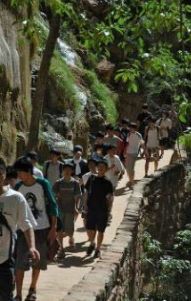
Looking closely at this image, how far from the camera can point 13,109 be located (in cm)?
1555

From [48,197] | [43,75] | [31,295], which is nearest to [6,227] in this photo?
[48,197]

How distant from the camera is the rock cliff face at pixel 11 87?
14.7 m

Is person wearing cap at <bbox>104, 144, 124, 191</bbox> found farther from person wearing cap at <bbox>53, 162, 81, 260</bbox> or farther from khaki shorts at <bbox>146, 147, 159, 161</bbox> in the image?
khaki shorts at <bbox>146, 147, 159, 161</bbox>

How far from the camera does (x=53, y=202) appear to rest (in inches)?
309

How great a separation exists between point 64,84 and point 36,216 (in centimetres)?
1197

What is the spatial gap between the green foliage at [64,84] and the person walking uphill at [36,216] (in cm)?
1170

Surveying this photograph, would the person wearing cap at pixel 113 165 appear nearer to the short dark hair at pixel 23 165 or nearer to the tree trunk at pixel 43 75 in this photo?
the tree trunk at pixel 43 75

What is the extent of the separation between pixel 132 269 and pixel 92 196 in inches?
71.1

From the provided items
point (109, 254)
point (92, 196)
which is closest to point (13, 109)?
point (92, 196)

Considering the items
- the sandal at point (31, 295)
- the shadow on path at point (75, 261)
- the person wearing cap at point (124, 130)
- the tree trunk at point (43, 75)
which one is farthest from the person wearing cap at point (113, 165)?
the sandal at point (31, 295)

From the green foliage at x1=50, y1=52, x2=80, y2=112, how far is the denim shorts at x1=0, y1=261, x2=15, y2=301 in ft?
45.1

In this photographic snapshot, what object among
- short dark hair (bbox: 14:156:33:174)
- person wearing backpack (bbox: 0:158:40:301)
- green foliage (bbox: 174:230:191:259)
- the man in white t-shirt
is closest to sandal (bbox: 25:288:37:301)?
short dark hair (bbox: 14:156:33:174)

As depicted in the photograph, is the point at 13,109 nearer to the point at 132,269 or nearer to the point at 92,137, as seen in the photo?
the point at 92,137

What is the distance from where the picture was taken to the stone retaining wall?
5.87 meters
